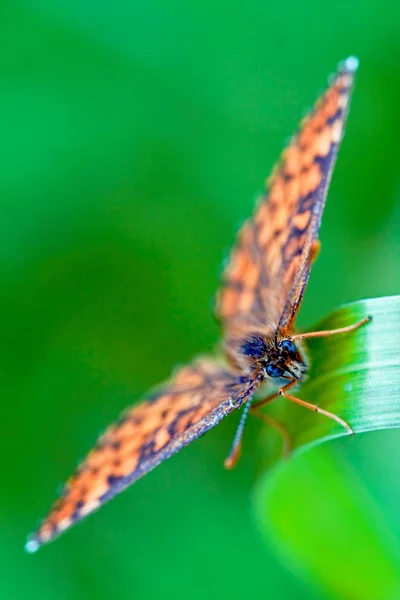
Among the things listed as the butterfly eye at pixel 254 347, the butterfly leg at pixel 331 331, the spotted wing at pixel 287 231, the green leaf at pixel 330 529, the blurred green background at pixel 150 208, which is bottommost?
the green leaf at pixel 330 529

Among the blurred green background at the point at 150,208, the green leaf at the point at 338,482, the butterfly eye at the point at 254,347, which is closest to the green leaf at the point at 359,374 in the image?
the green leaf at the point at 338,482

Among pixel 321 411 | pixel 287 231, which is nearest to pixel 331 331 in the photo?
pixel 321 411

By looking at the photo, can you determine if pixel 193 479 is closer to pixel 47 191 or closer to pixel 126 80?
pixel 47 191

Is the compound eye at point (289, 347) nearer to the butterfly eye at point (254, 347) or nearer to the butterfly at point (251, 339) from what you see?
the butterfly at point (251, 339)

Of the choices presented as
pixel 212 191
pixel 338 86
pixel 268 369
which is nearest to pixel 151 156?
pixel 212 191

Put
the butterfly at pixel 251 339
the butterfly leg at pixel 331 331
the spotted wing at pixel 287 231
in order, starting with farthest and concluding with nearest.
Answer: the spotted wing at pixel 287 231 < the butterfly at pixel 251 339 < the butterfly leg at pixel 331 331

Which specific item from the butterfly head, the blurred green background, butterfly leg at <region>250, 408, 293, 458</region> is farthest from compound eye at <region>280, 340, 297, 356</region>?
the blurred green background

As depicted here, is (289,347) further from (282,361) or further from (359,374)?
(359,374)
